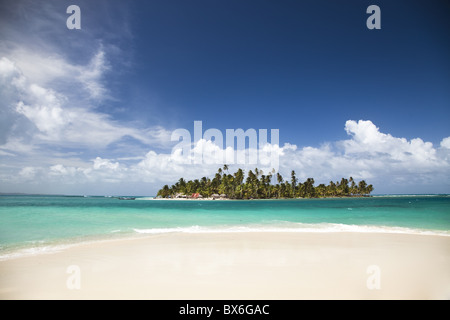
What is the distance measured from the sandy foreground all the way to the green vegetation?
4019 inches

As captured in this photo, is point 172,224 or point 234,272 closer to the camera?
point 234,272

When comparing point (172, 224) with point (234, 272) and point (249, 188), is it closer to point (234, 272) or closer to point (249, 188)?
point (234, 272)

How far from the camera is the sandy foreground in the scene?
5.07 metres

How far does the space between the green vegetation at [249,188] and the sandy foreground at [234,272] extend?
335 feet

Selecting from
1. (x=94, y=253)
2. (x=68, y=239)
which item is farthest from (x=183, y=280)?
(x=68, y=239)

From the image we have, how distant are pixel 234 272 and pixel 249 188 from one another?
110876mm

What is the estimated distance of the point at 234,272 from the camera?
20.6 feet
